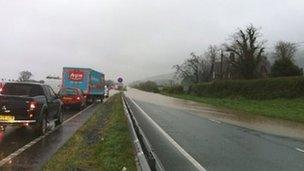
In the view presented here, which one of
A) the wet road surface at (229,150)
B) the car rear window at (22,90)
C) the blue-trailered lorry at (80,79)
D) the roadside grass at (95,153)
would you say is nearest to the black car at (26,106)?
the car rear window at (22,90)

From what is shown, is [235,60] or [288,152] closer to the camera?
[288,152]

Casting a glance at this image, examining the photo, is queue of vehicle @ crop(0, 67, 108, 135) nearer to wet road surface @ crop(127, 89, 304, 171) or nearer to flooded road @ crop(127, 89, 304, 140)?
wet road surface @ crop(127, 89, 304, 171)

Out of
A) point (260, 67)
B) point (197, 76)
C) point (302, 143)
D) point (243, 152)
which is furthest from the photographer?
point (197, 76)

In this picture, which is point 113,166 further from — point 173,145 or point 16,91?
point 16,91

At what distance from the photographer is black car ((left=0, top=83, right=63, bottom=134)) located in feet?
58.9

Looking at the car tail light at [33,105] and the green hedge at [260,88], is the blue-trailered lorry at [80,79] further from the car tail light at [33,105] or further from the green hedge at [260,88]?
the car tail light at [33,105]

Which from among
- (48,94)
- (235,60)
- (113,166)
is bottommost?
(113,166)

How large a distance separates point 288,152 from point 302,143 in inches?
144

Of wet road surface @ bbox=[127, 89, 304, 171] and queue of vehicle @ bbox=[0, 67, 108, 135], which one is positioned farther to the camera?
queue of vehicle @ bbox=[0, 67, 108, 135]

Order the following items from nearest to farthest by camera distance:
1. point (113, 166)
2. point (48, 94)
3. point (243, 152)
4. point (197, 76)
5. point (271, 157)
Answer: point (113, 166)
point (271, 157)
point (243, 152)
point (48, 94)
point (197, 76)

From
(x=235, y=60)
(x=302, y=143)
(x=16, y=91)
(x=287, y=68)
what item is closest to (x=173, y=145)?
(x=302, y=143)

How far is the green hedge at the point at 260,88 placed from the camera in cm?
5581

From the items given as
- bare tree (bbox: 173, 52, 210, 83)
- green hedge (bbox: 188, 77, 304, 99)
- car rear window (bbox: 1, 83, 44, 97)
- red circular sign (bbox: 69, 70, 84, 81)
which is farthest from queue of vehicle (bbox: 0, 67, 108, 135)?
bare tree (bbox: 173, 52, 210, 83)

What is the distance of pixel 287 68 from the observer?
7650 centimetres
